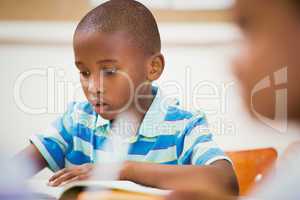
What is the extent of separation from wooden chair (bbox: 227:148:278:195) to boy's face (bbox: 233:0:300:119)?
54mm

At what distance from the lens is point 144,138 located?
0.76 meters

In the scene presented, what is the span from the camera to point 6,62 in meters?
0.81

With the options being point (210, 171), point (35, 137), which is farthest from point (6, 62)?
point (210, 171)

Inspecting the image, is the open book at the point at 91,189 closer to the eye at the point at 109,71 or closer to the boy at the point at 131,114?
the boy at the point at 131,114

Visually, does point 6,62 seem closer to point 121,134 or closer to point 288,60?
point 121,134

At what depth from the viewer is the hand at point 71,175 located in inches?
28.7

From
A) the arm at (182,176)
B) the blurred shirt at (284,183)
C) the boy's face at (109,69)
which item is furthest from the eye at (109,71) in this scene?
the blurred shirt at (284,183)

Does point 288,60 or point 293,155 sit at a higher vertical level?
point 288,60

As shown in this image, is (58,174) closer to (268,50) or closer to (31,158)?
(31,158)

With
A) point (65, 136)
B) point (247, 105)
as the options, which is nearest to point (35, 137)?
point (65, 136)

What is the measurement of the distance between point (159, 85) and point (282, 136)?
181mm

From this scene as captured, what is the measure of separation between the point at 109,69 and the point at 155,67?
0.21 feet

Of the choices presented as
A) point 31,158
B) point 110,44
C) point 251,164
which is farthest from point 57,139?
point 251,164

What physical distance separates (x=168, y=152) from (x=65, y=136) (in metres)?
0.14
